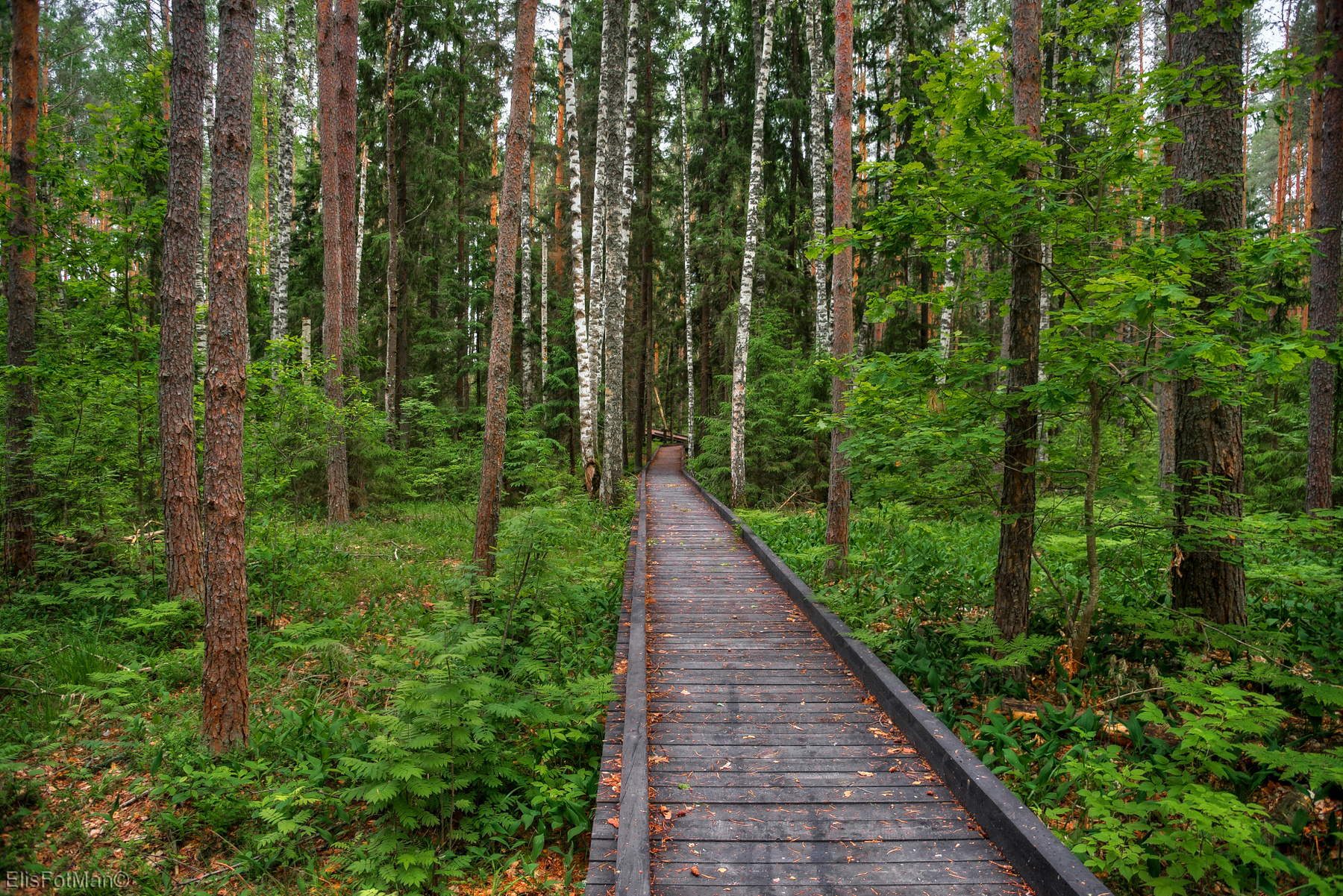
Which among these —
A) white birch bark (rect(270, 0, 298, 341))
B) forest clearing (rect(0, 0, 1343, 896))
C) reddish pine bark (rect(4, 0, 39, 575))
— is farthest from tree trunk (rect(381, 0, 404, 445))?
reddish pine bark (rect(4, 0, 39, 575))

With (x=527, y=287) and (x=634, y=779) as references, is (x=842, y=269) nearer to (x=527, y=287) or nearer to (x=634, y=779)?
(x=634, y=779)

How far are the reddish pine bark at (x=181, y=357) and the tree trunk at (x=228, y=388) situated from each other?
2.34 meters

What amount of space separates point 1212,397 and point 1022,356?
1.87 m

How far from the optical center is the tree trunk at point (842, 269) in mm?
8070

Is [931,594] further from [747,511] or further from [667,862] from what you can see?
[747,511]

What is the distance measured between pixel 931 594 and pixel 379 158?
20259 millimetres

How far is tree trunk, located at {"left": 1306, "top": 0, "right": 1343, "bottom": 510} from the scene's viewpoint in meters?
8.90

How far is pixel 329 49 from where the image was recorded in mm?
11898

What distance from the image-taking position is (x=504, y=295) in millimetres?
7297

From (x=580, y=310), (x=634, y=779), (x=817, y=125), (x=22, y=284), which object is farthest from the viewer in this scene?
(x=580, y=310)


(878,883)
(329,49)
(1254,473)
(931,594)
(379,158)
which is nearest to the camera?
(878,883)

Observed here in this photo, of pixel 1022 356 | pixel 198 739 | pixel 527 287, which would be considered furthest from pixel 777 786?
pixel 527 287

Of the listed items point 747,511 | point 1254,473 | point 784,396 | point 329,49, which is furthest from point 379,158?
point 1254,473

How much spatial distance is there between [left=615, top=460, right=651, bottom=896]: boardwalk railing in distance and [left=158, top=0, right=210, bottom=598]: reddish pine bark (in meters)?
4.99
